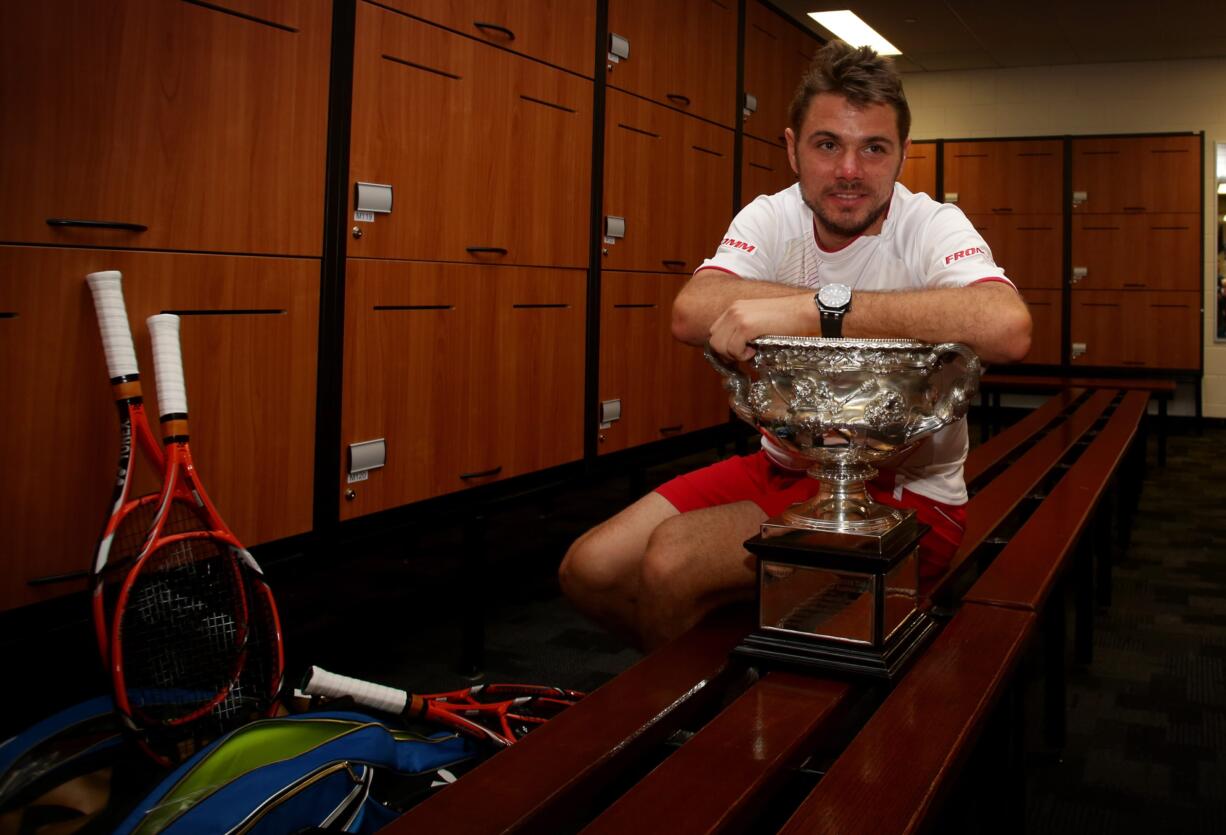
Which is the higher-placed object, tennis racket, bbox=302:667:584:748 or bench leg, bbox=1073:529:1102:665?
bench leg, bbox=1073:529:1102:665

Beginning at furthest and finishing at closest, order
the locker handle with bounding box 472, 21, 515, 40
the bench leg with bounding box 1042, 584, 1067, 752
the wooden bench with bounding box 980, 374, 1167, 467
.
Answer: the wooden bench with bounding box 980, 374, 1167, 467, the locker handle with bounding box 472, 21, 515, 40, the bench leg with bounding box 1042, 584, 1067, 752

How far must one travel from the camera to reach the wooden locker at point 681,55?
311cm

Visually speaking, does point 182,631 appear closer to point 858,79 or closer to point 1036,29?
point 858,79

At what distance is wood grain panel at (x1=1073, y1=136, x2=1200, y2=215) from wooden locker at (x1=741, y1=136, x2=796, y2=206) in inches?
165

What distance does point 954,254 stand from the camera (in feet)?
4.73

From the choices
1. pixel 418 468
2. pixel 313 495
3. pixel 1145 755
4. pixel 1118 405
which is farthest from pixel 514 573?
pixel 1118 405

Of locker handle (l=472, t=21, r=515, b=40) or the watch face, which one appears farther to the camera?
locker handle (l=472, t=21, r=515, b=40)

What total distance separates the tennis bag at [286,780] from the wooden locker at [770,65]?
2.88 meters

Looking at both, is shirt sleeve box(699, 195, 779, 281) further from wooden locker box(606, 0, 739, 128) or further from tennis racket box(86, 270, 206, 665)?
wooden locker box(606, 0, 739, 128)

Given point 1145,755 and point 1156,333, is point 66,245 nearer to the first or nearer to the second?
point 1145,755

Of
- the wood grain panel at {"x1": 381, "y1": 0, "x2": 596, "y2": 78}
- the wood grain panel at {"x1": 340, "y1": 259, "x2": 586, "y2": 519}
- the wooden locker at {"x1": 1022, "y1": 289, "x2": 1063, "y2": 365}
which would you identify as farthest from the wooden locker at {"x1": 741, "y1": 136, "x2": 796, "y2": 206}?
the wooden locker at {"x1": 1022, "y1": 289, "x2": 1063, "y2": 365}

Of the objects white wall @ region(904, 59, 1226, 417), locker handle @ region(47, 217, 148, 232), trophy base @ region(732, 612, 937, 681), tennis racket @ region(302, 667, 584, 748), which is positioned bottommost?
tennis racket @ region(302, 667, 584, 748)

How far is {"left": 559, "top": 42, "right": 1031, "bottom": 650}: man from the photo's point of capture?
135cm

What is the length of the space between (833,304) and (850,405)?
0.23 metres
